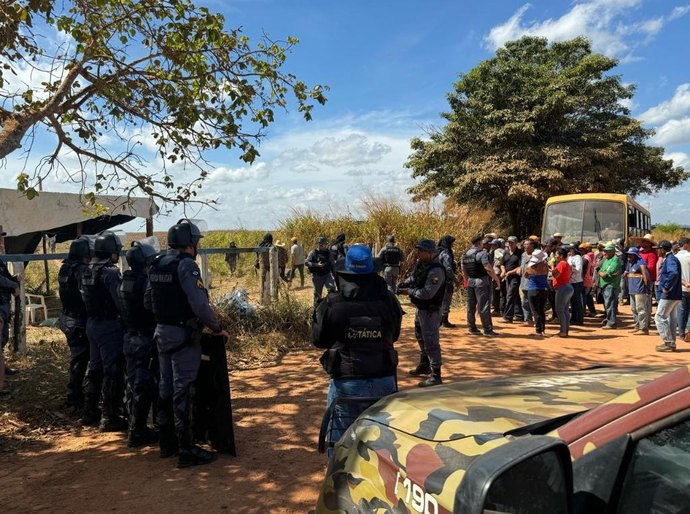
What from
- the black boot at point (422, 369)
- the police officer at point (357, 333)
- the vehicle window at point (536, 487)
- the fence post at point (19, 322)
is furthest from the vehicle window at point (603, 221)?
the vehicle window at point (536, 487)

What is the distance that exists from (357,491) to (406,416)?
33 centimetres

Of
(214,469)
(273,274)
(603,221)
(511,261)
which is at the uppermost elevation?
(603,221)

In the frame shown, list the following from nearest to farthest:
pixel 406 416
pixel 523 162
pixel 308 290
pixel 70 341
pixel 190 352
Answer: pixel 406 416
pixel 190 352
pixel 70 341
pixel 308 290
pixel 523 162

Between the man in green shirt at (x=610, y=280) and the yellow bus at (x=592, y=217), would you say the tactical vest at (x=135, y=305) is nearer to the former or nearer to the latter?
the man in green shirt at (x=610, y=280)

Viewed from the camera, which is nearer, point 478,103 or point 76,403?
point 76,403

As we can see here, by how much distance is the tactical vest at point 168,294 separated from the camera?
12.6ft

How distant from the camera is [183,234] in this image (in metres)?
3.94

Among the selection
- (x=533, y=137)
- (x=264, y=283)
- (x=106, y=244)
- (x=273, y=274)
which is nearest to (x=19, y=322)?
(x=106, y=244)

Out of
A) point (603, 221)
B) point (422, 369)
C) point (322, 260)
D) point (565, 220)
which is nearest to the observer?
point (422, 369)

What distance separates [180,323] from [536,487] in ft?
10.5

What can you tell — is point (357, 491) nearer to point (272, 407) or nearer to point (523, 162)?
point (272, 407)

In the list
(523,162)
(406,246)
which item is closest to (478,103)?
(523,162)

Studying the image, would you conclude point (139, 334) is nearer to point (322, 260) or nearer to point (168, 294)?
point (168, 294)

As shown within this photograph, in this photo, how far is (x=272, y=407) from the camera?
523 centimetres
